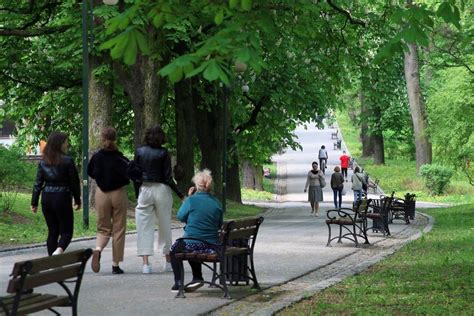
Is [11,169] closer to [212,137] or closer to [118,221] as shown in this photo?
[118,221]

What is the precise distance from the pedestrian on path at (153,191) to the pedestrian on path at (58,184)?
3.22ft

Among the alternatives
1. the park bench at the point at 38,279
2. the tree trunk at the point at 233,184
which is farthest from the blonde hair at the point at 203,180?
the tree trunk at the point at 233,184

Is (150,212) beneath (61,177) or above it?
beneath

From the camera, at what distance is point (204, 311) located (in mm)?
11516

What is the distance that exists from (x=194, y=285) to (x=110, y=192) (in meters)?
2.50

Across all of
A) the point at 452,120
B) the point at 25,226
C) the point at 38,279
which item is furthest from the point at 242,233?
the point at 452,120

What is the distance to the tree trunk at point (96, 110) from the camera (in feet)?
97.8

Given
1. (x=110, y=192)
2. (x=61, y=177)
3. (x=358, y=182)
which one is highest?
(x=358, y=182)

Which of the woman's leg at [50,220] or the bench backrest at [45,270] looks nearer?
the bench backrest at [45,270]

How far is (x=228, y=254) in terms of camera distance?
12.8m

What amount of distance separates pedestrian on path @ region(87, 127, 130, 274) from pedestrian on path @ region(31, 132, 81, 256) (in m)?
0.62

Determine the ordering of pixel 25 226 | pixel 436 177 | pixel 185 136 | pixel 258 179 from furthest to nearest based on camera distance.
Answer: pixel 258 179
pixel 436 177
pixel 185 136
pixel 25 226

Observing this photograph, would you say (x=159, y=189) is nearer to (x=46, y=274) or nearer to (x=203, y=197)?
(x=203, y=197)

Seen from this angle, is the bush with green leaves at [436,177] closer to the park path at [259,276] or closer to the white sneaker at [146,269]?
the park path at [259,276]
